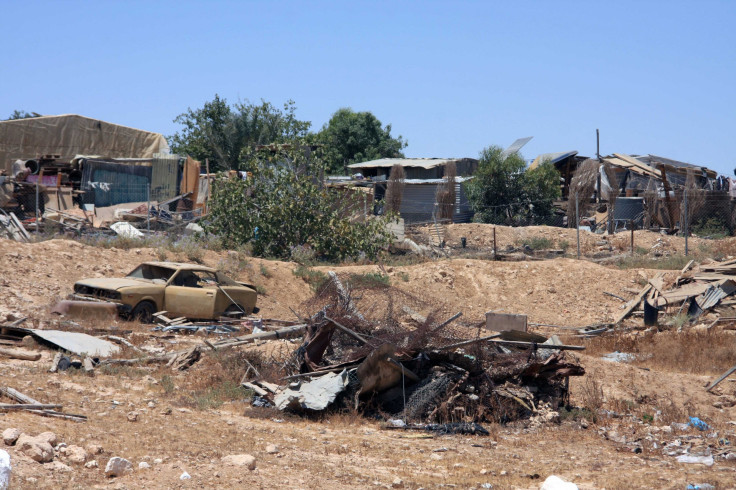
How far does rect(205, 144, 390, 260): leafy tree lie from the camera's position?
74.1 ft

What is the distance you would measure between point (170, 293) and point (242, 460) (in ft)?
28.0

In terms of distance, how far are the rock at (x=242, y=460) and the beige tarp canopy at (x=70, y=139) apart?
108 ft

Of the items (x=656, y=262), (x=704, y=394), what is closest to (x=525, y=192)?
(x=656, y=262)

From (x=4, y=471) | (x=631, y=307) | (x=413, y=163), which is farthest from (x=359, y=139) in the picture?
(x=4, y=471)

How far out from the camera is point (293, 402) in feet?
28.9

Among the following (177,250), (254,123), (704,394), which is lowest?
(704,394)

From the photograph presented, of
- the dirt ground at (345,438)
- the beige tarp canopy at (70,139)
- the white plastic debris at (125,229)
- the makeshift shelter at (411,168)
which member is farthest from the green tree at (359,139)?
the dirt ground at (345,438)

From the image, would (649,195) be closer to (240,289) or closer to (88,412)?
(240,289)

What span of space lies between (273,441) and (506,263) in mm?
15862

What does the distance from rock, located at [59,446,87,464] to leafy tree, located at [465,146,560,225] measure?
31.8 meters

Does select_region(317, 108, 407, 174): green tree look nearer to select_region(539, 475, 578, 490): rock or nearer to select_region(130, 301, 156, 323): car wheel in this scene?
select_region(130, 301, 156, 323): car wheel

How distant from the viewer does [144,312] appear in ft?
46.3

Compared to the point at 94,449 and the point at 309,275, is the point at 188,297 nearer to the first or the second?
the point at 309,275

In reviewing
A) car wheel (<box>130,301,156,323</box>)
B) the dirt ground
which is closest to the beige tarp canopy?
car wheel (<box>130,301,156,323</box>)
